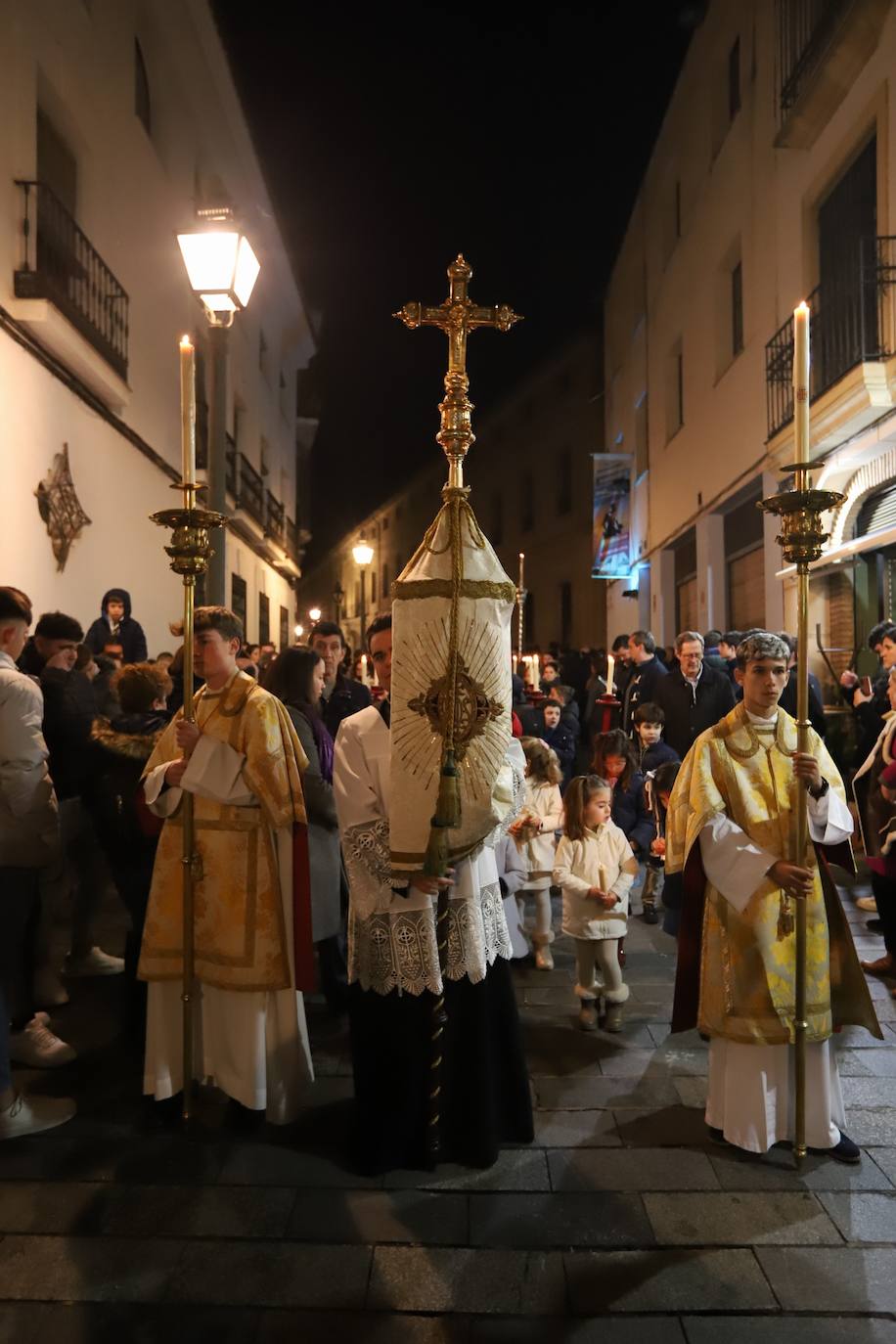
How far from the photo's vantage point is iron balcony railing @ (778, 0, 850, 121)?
9345mm

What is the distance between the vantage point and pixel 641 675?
25.0ft

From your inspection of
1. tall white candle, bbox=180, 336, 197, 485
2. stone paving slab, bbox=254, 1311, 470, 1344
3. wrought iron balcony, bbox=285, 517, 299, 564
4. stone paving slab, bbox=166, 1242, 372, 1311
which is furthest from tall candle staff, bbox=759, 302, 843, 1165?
wrought iron balcony, bbox=285, 517, 299, 564

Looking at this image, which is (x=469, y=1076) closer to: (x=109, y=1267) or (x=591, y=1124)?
(x=591, y=1124)

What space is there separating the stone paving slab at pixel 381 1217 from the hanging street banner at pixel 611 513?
18.6 meters

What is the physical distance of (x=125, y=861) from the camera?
4.29m

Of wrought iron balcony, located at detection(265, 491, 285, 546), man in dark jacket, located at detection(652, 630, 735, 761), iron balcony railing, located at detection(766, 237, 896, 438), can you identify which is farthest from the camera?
wrought iron balcony, located at detection(265, 491, 285, 546)

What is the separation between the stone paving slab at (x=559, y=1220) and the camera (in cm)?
279

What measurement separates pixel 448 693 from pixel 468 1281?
1.69 meters

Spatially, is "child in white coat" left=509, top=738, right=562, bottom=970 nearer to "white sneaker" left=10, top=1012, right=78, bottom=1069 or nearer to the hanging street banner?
"white sneaker" left=10, top=1012, right=78, bottom=1069

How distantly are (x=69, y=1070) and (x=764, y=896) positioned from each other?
3.06 metres

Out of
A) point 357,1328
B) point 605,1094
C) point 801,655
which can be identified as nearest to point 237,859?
point 357,1328

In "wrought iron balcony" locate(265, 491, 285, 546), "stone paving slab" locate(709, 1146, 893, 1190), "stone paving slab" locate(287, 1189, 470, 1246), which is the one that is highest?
"wrought iron balcony" locate(265, 491, 285, 546)

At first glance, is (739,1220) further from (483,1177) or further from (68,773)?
(68,773)

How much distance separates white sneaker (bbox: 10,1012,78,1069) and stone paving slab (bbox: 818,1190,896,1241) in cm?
315
